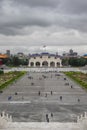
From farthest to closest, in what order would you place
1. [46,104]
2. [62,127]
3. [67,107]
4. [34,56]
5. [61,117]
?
[34,56] < [46,104] < [67,107] < [61,117] < [62,127]

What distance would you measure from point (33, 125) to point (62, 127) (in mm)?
1714

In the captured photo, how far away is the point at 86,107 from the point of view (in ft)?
73.5

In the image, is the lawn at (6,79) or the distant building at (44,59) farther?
the distant building at (44,59)

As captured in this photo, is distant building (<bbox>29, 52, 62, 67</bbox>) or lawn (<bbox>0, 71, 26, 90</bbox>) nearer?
lawn (<bbox>0, 71, 26, 90</bbox>)

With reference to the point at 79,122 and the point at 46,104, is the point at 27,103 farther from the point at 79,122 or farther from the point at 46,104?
the point at 79,122

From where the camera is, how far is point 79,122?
15.0 metres

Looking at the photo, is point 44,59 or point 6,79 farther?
point 44,59

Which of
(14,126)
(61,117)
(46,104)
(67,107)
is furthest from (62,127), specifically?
(46,104)

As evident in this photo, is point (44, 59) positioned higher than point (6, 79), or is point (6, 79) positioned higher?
point (44, 59)

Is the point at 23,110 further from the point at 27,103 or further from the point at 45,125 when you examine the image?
the point at 45,125

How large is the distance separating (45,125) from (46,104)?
28.4ft

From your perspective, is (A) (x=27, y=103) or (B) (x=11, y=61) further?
(B) (x=11, y=61)

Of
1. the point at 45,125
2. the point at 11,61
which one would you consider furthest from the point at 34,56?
the point at 45,125

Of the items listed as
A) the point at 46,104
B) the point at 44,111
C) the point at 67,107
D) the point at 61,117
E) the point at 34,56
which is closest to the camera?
the point at 61,117
